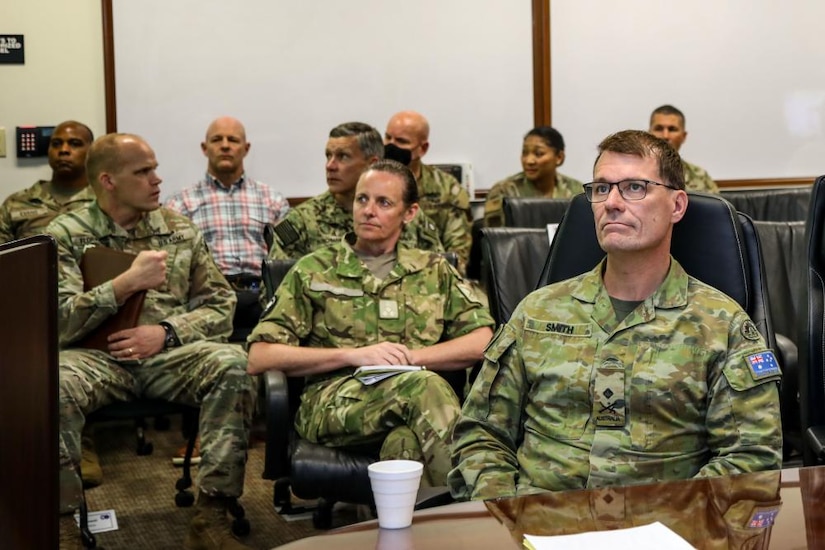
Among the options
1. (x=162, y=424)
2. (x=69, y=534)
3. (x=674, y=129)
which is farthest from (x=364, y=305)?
(x=674, y=129)

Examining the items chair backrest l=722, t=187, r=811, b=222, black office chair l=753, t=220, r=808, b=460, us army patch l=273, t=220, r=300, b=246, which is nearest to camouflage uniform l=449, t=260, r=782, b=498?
black office chair l=753, t=220, r=808, b=460

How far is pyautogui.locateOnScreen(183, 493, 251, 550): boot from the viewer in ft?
10.6

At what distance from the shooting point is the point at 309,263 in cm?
321

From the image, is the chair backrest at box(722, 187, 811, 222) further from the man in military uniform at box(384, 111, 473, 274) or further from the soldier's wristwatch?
the soldier's wristwatch

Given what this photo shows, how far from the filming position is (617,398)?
6.70 feet

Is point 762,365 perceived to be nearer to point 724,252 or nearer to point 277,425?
point 724,252

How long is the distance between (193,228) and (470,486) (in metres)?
2.10

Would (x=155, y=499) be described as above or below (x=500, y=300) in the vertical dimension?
below

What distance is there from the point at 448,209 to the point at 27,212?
6.60ft

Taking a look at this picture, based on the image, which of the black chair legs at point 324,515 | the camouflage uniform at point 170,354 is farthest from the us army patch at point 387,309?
the black chair legs at point 324,515

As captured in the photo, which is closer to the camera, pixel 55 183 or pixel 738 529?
pixel 738 529

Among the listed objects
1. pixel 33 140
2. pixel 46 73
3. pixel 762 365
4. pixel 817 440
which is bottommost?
pixel 817 440

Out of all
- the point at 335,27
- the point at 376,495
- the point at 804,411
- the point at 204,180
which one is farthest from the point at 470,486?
the point at 335,27

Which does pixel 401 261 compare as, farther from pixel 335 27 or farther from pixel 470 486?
pixel 335 27
